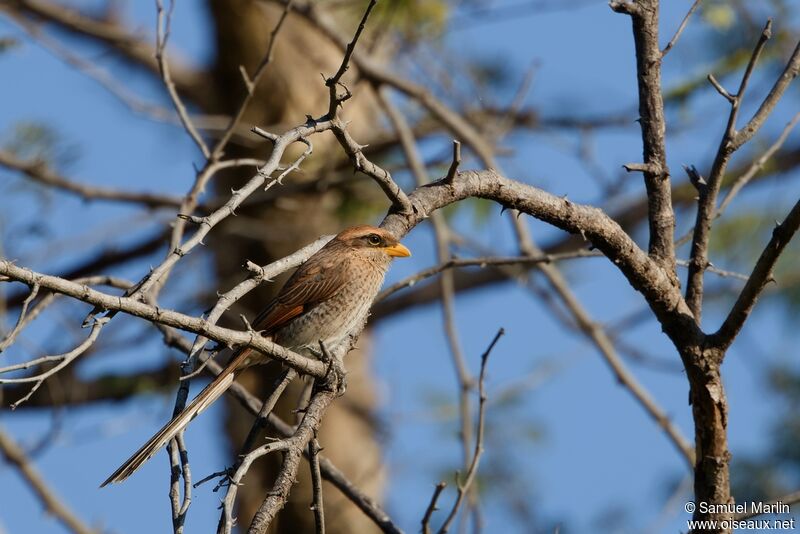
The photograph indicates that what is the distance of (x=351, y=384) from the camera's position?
407 inches

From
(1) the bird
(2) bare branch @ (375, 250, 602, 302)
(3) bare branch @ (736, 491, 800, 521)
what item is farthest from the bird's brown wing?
(3) bare branch @ (736, 491, 800, 521)

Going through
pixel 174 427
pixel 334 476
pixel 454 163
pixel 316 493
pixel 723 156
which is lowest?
pixel 316 493

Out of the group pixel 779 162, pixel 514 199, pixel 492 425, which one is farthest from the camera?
pixel 492 425

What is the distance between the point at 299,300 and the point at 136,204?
117 inches

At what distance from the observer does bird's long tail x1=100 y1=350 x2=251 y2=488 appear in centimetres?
330

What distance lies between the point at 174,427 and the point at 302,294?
1.87 m

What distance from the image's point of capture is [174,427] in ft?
11.1

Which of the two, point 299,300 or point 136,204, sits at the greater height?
point 136,204

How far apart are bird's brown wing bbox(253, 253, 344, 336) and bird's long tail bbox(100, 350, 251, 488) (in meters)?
0.94

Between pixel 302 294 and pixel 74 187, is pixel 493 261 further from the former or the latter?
pixel 74 187

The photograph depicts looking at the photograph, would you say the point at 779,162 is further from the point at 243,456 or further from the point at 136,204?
the point at 243,456

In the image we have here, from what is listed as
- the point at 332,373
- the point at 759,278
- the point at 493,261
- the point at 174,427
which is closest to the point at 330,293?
the point at 493,261

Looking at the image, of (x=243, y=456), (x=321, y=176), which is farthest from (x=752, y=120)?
(x=321, y=176)

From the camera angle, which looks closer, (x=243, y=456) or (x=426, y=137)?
(x=243, y=456)
